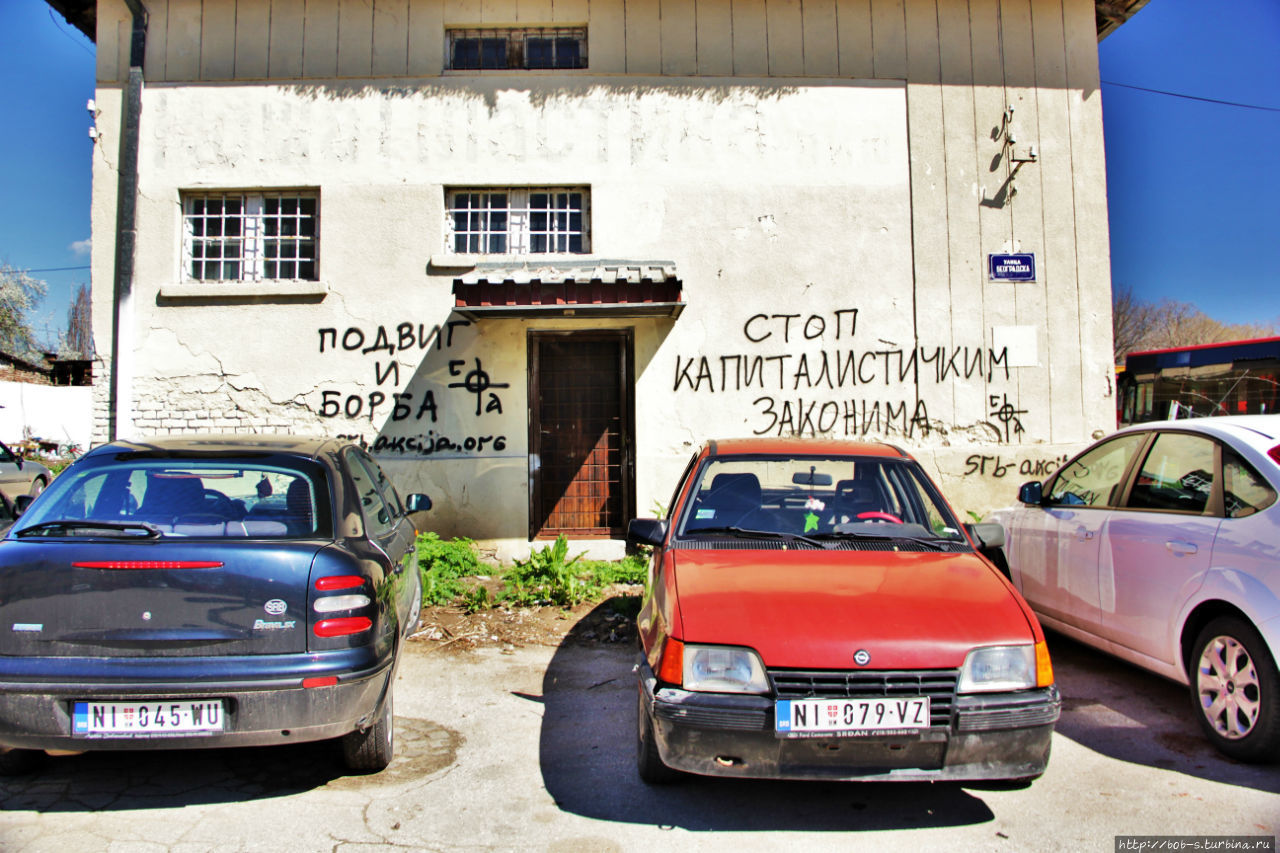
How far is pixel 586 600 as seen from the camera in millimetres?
6996

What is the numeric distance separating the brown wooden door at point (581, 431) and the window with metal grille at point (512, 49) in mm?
3171

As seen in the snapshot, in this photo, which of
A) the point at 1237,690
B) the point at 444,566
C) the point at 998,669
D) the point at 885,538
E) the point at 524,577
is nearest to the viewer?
the point at 998,669

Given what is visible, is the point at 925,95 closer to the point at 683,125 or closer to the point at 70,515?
the point at 683,125

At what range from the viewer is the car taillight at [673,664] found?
10.1ft

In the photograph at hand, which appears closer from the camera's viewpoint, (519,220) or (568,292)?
(568,292)

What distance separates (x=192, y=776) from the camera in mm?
3656

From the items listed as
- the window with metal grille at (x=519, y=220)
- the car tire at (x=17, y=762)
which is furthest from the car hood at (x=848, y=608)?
the window with metal grille at (x=519, y=220)

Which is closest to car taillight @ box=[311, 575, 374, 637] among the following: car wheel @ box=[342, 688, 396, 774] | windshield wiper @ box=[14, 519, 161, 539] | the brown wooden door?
car wheel @ box=[342, 688, 396, 774]

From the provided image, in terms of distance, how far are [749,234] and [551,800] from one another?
274 inches

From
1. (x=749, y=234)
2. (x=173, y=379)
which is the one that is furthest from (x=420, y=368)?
(x=749, y=234)

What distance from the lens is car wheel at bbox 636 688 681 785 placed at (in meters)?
3.41

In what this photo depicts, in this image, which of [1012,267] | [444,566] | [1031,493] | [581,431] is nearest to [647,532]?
[1031,493]

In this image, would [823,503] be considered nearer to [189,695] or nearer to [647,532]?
[647,532]

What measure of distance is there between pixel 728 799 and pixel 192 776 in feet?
7.81
